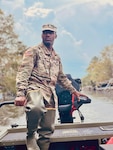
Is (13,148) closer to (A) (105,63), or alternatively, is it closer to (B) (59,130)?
(B) (59,130)

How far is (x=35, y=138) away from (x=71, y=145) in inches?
18.0

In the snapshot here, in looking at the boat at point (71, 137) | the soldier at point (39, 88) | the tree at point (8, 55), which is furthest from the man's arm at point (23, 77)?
the tree at point (8, 55)

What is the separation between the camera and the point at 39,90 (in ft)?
11.6

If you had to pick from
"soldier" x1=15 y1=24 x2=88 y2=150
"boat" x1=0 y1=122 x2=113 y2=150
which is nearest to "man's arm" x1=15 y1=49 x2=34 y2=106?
"soldier" x1=15 y1=24 x2=88 y2=150

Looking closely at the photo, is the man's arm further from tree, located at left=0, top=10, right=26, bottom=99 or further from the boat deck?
tree, located at left=0, top=10, right=26, bottom=99

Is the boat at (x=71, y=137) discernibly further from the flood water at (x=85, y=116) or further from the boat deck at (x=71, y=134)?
the flood water at (x=85, y=116)

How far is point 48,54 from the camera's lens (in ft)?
12.7

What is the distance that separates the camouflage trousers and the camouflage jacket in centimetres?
17

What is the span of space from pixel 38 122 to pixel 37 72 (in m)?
0.58

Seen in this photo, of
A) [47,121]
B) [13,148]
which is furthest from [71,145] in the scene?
[13,148]

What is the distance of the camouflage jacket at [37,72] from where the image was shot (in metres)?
3.60

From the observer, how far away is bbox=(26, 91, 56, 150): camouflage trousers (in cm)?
333

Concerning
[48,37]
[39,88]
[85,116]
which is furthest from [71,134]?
[85,116]

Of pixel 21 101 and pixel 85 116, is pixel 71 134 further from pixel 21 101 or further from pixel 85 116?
pixel 85 116
